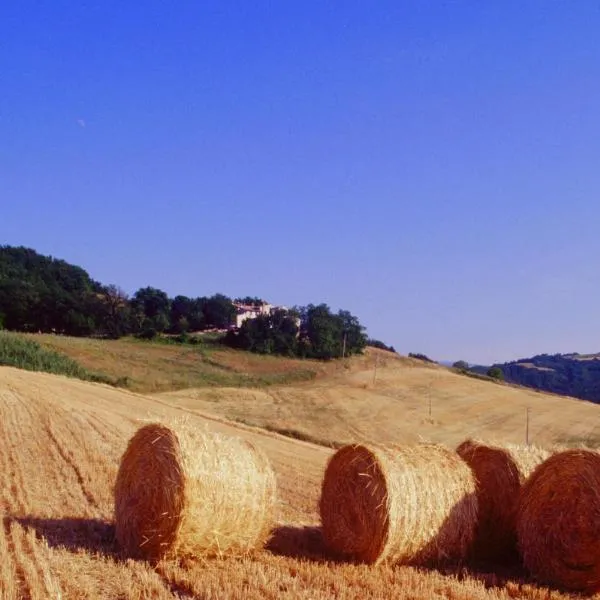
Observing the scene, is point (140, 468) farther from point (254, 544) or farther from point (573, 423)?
point (573, 423)

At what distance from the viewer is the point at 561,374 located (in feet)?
311

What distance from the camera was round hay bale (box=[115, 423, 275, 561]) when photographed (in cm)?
774

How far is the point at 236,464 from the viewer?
8.27m

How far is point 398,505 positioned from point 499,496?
164cm

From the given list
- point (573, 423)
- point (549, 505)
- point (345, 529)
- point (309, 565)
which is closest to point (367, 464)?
point (345, 529)

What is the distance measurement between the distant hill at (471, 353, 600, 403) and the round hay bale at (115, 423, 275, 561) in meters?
72.5

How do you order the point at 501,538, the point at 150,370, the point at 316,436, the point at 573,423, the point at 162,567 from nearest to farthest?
the point at 162,567
the point at 501,538
the point at 316,436
the point at 573,423
the point at 150,370

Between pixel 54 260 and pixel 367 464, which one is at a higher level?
pixel 54 260

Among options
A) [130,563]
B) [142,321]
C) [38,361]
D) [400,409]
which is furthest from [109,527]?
[142,321]

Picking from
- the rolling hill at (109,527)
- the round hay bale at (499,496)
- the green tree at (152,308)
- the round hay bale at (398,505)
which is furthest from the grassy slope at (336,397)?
the round hay bale at (398,505)

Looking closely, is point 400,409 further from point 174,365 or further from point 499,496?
point 499,496

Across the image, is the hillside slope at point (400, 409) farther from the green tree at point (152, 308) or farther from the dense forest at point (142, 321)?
the green tree at point (152, 308)

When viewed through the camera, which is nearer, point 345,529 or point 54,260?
point 345,529

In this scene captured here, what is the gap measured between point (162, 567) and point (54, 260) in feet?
322
